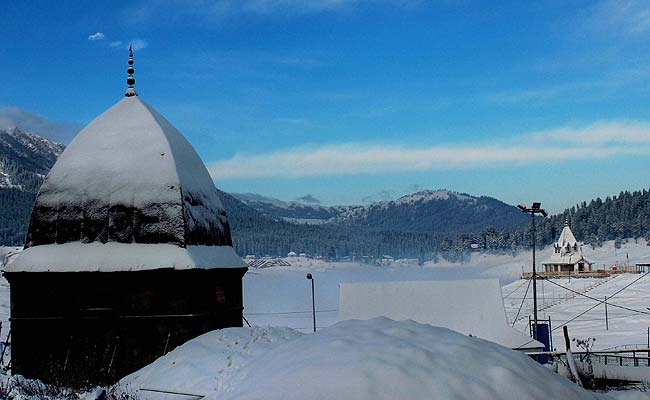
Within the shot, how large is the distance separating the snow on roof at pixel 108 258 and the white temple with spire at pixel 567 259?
116068 mm

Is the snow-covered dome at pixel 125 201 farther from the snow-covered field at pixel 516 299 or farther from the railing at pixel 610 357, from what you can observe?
the snow-covered field at pixel 516 299

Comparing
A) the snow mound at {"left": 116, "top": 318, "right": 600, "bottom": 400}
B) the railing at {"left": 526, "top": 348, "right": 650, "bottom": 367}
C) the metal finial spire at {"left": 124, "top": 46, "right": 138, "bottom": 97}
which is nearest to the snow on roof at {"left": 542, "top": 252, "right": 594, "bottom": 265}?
the railing at {"left": 526, "top": 348, "right": 650, "bottom": 367}

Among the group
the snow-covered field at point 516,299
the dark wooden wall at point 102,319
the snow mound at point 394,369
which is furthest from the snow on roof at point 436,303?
the snow mound at point 394,369

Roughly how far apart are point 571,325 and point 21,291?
51.3m

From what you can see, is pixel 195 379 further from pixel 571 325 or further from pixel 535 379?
pixel 571 325

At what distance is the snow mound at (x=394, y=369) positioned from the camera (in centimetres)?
483

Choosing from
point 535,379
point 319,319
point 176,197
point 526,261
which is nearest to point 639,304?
point 319,319

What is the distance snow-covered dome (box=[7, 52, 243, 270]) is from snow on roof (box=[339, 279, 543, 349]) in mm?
14156

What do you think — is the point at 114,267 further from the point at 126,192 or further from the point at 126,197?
the point at 126,192

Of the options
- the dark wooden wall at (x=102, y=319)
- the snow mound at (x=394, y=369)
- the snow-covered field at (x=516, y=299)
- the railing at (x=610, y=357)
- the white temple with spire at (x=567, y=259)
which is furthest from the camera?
the white temple with spire at (x=567, y=259)

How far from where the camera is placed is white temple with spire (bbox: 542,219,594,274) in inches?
4981

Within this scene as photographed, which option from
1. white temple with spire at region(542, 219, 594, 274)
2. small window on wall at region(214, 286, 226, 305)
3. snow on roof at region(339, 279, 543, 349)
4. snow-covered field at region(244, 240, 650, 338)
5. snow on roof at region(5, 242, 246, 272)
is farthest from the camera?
white temple with spire at region(542, 219, 594, 274)

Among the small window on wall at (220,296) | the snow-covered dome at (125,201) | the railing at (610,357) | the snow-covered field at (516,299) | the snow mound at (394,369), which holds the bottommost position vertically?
the snow-covered field at (516,299)

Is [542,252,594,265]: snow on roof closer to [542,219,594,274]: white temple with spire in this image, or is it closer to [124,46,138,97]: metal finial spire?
[542,219,594,274]: white temple with spire
